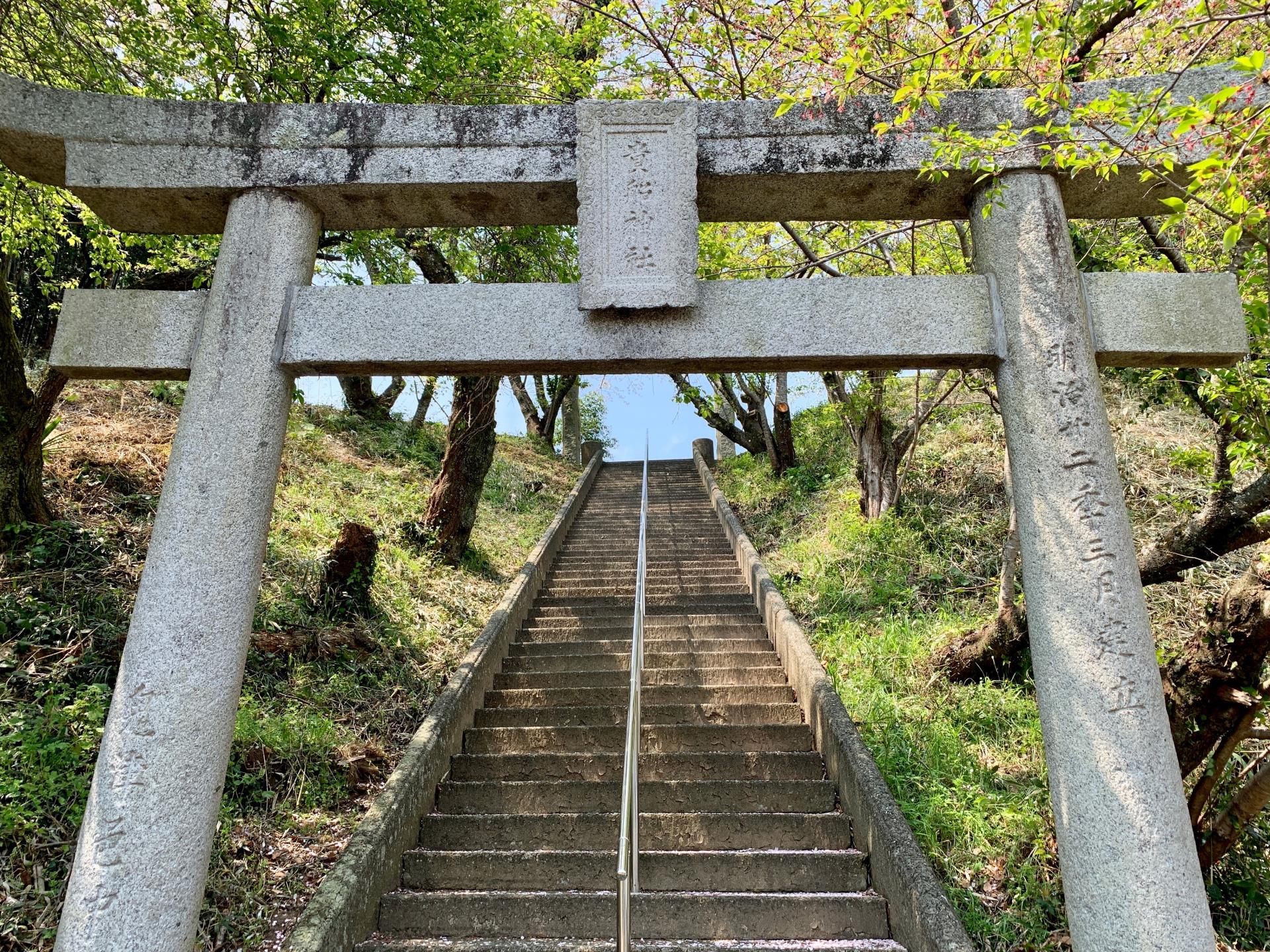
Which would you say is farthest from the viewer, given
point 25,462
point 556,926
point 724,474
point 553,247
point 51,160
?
point 724,474

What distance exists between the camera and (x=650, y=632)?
7.73 metres

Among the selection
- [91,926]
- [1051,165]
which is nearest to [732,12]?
[1051,165]

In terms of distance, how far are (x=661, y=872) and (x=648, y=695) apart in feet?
6.78

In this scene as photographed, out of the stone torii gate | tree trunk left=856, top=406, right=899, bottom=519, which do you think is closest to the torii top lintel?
the stone torii gate

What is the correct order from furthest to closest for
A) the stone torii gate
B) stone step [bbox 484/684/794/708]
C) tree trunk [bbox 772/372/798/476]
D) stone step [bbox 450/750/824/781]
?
1. tree trunk [bbox 772/372/798/476]
2. stone step [bbox 484/684/794/708]
3. stone step [bbox 450/750/824/781]
4. the stone torii gate

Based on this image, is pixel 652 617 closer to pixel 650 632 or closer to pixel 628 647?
pixel 650 632

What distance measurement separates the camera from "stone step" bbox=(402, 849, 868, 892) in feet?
14.4

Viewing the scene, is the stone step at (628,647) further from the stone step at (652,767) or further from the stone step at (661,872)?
the stone step at (661,872)

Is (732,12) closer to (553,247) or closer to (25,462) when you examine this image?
(553,247)

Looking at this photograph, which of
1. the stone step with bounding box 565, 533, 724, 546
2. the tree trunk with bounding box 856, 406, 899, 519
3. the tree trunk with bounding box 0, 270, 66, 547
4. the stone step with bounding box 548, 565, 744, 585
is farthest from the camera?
the stone step with bounding box 565, 533, 724, 546

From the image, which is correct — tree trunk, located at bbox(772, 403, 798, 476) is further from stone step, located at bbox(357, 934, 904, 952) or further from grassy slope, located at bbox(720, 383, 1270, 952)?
stone step, located at bbox(357, 934, 904, 952)

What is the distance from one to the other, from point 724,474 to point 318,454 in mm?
8305

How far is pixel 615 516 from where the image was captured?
13250 millimetres

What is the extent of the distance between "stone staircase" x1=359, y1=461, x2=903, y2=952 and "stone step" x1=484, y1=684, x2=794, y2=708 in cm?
2
